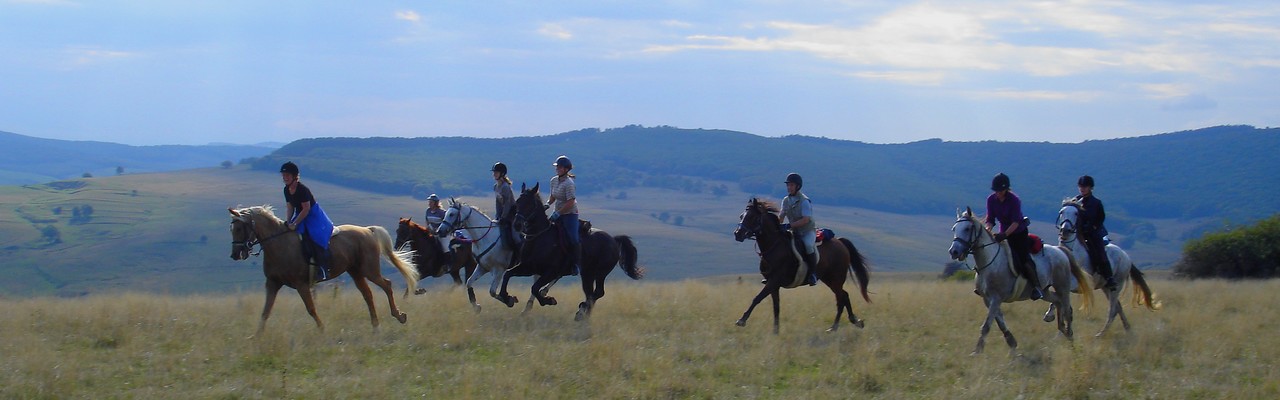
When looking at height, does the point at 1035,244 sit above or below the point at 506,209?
below

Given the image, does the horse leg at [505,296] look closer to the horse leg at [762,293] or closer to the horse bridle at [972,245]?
the horse leg at [762,293]

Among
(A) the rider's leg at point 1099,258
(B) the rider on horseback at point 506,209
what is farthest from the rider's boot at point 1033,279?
(B) the rider on horseback at point 506,209

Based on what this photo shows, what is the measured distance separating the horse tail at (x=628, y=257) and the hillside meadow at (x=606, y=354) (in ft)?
1.80

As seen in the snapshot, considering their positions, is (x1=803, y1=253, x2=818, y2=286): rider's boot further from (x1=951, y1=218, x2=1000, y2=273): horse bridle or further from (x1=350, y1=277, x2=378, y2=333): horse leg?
(x1=350, y1=277, x2=378, y2=333): horse leg

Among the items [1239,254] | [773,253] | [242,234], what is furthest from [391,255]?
[1239,254]

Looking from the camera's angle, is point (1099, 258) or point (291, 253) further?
point (1099, 258)

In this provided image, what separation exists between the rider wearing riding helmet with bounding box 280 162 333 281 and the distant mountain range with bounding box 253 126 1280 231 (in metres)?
107

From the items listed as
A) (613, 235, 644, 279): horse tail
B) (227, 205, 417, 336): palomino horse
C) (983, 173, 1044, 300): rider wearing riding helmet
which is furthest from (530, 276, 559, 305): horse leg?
(983, 173, 1044, 300): rider wearing riding helmet

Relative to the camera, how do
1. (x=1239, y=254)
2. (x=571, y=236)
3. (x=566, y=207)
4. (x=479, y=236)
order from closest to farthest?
(x=566, y=207) → (x=571, y=236) → (x=479, y=236) → (x=1239, y=254)

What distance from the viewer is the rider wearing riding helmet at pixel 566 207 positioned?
13883 mm

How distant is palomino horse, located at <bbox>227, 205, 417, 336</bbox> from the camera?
458 inches

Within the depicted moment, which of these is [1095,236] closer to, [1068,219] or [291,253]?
[1068,219]

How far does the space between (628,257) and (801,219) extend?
326 cm

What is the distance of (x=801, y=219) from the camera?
513 inches
